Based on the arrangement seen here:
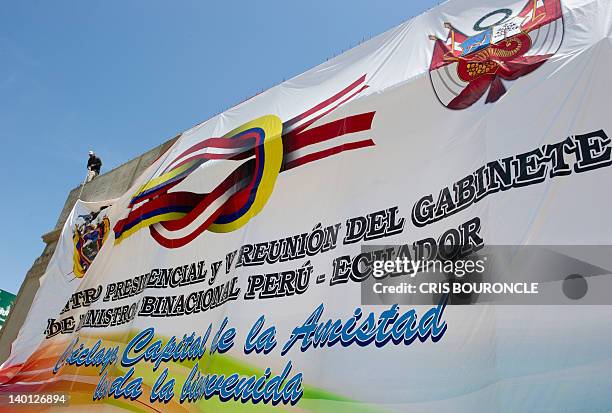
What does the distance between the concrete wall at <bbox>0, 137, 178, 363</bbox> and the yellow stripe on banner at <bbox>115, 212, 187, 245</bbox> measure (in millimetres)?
2517

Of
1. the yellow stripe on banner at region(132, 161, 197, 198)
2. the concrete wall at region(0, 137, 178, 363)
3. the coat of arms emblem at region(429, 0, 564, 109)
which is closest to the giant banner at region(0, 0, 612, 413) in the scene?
the coat of arms emblem at region(429, 0, 564, 109)

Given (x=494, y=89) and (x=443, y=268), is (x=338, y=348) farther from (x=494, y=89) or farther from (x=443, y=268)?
(x=494, y=89)

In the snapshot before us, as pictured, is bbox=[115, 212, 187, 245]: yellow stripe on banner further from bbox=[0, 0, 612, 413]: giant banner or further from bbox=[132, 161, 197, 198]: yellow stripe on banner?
bbox=[132, 161, 197, 198]: yellow stripe on banner

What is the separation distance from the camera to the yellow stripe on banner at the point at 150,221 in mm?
7561

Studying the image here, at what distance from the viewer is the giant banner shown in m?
3.52

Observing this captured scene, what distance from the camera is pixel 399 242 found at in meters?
4.55

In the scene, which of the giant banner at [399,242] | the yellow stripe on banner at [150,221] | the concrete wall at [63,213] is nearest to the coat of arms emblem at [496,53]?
the giant banner at [399,242]

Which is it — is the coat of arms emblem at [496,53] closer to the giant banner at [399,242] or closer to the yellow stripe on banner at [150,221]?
the giant banner at [399,242]

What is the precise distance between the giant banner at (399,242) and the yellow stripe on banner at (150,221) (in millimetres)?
62

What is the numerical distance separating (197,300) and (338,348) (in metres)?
2.49

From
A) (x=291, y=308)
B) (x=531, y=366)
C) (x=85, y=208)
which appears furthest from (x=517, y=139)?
(x=85, y=208)

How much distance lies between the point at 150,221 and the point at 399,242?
4758mm

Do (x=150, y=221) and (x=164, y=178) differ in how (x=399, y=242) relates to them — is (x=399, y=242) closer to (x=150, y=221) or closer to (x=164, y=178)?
(x=150, y=221)

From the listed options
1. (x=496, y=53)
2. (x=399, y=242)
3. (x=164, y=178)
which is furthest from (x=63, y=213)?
(x=496, y=53)
